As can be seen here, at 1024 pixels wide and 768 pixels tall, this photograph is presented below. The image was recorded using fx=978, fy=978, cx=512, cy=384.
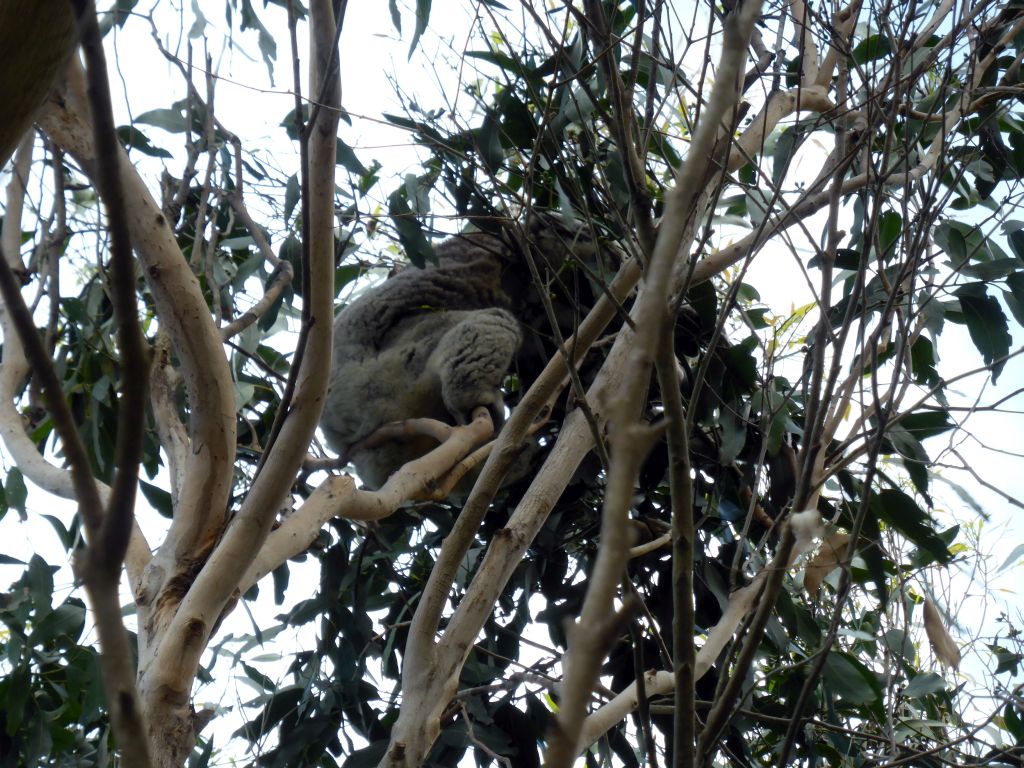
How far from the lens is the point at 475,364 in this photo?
325cm

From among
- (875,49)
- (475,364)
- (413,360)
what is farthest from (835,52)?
(413,360)

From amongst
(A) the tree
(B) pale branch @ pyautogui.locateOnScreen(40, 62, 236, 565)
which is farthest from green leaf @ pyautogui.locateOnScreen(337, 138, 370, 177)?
(B) pale branch @ pyautogui.locateOnScreen(40, 62, 236, 565)

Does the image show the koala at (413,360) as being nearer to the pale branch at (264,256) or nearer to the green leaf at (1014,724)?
the pale branch at (264,256)

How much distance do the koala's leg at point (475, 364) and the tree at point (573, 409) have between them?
238 millimetres

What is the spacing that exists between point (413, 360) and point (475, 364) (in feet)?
1.09

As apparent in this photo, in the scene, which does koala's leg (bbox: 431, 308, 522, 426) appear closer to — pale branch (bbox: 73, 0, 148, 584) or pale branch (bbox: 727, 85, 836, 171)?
pale branch (bbox: 727, 85, 836, 171)

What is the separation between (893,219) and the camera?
8.69ft

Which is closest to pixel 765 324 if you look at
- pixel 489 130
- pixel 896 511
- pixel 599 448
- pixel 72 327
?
pixel 896 511

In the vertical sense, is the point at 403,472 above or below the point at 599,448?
above

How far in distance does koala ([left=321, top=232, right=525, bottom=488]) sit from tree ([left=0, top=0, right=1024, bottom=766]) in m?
0.25

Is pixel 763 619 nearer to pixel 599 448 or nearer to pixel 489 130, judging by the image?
pixel 599 448

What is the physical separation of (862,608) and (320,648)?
7.12ft

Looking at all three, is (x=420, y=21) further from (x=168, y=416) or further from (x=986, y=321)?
(x=986, y=321)

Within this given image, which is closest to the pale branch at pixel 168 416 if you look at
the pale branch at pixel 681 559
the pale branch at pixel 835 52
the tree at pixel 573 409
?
the tree at pixel 573 409
